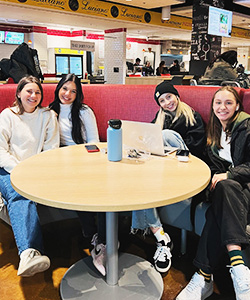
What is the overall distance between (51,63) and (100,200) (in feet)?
41.7

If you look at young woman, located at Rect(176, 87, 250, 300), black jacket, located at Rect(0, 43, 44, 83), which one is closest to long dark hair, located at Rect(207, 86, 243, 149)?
young woman, located at Rect(176, 87, 250, 300)

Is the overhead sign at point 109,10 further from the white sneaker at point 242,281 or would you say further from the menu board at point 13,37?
the white sneaker at point 242,281

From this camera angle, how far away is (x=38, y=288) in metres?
1.91

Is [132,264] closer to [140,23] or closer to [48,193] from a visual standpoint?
[48,193]

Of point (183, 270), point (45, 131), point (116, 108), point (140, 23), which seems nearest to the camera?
point (183, 270)

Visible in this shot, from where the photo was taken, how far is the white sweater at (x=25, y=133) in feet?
7.22

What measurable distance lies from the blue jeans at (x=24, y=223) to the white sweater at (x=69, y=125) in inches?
30.5

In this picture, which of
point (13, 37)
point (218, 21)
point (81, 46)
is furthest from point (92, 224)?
point (13, 37)

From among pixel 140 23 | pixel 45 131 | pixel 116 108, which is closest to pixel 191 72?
pixel 140 23

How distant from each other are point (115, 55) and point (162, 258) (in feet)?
31.3

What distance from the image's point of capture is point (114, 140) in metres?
1.74

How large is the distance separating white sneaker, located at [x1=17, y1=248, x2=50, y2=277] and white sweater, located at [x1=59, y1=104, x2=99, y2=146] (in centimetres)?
111

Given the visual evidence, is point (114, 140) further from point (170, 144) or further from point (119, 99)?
point (119, 99)

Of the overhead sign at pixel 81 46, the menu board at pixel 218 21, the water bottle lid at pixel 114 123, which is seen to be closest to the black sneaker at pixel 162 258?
the water bottle lid at pixel 114 123
